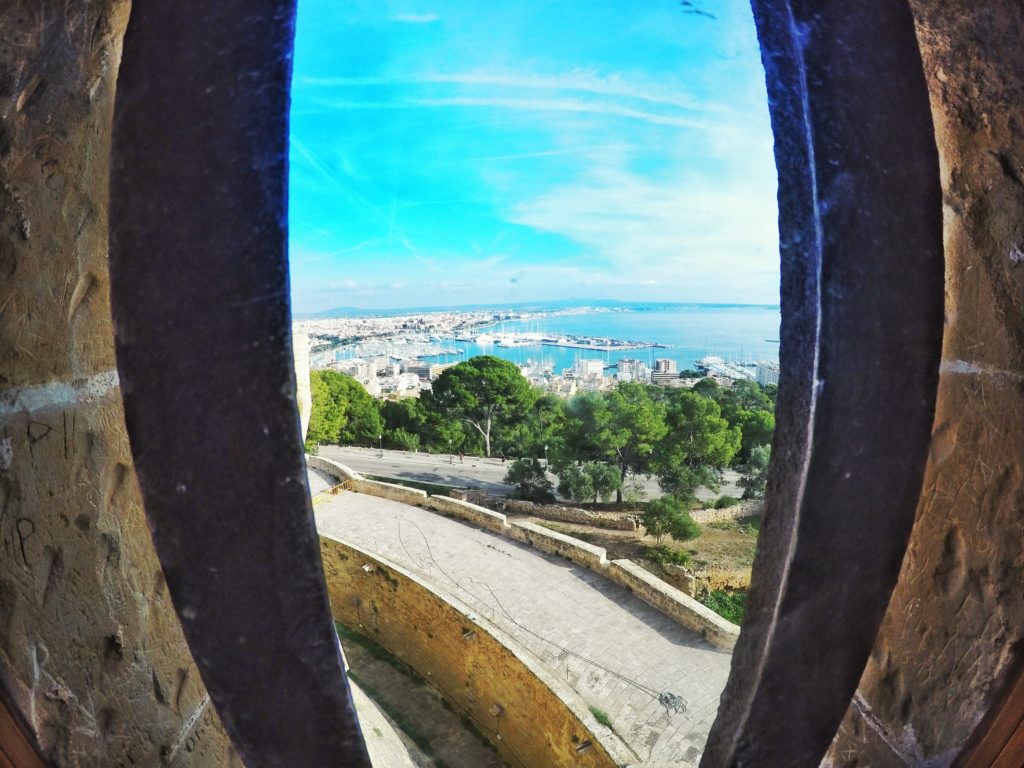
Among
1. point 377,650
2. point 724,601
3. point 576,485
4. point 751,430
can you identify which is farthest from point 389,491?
point 751,430

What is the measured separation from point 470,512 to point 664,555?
5.31 meters

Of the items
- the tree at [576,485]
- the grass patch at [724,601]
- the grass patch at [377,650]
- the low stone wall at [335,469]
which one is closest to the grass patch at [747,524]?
the grass patch at [724,601]

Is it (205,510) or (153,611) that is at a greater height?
(205,510)

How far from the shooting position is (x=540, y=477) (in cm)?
2225

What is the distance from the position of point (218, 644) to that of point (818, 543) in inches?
34.5

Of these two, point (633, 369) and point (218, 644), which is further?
point (633, 369)

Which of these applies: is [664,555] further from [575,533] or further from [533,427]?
[533,427]

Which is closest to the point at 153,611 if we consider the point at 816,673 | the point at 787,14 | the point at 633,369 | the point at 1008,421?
the point at 816,673

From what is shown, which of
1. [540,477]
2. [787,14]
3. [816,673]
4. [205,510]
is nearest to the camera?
[205,510]

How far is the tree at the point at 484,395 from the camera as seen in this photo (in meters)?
27.2

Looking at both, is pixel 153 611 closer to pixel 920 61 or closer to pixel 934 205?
pixel 934 205

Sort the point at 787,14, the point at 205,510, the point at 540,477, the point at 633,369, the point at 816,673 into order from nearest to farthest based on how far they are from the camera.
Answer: the point at 205,510 < the point at 787,14 < the point at 816,673 < the point at 540,477 < the point at 633,369

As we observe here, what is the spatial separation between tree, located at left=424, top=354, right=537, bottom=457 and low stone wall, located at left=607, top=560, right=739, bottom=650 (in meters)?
17.3

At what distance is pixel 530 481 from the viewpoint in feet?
72.2
